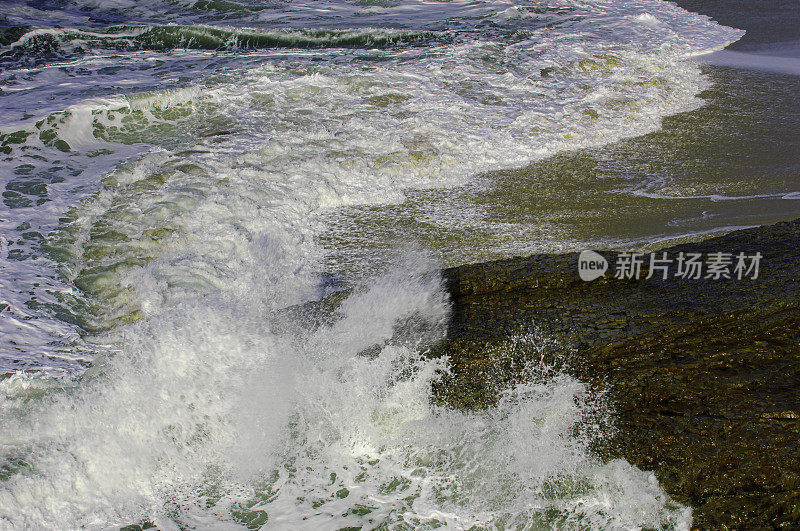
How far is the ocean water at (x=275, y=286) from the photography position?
2.44 m

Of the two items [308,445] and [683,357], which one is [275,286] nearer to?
[308,445]

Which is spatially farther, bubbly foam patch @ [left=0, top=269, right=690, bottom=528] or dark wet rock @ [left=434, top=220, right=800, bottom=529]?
bubbly foam patch @ [left=0, top=269, right=690, bottom=528]

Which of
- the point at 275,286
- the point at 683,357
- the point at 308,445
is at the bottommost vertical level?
the point at 308,445

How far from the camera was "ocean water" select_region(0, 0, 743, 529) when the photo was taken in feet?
8.01

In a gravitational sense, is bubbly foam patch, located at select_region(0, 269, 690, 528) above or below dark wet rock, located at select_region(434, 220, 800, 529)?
below

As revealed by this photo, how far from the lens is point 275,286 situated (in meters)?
3.99

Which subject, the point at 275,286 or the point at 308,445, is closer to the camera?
the point at 308,445

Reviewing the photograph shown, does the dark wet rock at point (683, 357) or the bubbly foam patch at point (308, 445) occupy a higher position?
the dark wet rock at point (683, 357)

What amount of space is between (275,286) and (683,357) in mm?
2540

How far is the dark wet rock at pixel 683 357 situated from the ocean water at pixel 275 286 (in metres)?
0.10

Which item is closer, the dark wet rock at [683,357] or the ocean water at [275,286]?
the dark wet rock at [683,357]

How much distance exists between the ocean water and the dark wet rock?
99 millimetres

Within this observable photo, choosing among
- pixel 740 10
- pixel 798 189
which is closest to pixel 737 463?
pixel 798 189

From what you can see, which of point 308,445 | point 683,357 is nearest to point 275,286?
point 308,445
